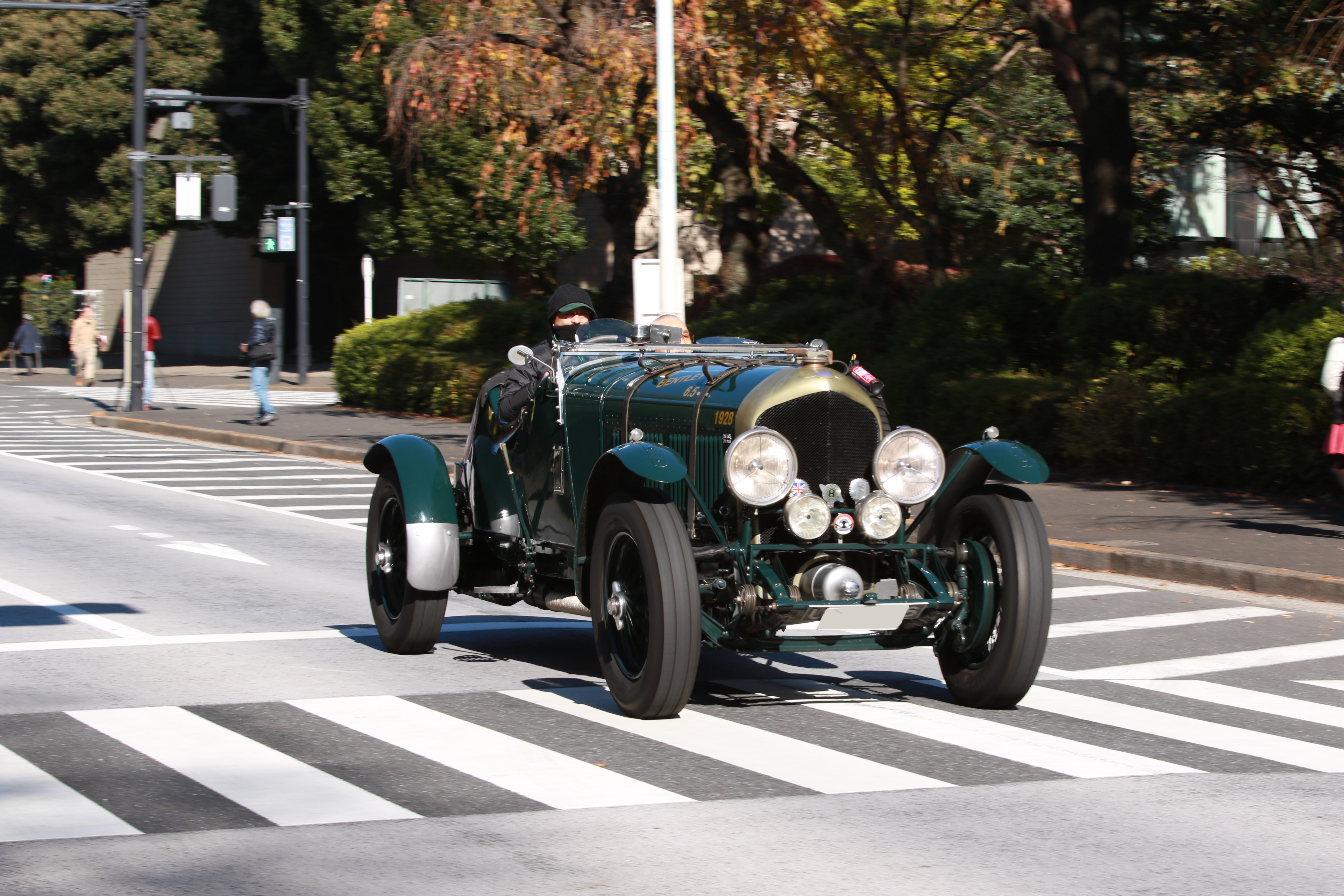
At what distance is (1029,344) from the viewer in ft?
65.2

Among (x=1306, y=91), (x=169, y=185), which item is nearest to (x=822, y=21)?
(x=1306, y=91)

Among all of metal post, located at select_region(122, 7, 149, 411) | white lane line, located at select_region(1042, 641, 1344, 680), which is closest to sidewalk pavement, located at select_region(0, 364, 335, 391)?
metal post, located at select_region(122, 7, 149, 411)

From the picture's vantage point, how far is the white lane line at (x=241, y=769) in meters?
5.27

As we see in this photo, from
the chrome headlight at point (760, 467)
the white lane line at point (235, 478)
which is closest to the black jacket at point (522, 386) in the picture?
the chrome headlight at point (760, 467)

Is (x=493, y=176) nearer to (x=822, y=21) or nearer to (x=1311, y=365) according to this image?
(x=822, y=21)

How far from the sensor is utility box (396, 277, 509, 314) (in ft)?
103

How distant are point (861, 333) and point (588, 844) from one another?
1751 centimetres

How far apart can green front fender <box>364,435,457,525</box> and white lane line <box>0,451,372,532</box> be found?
5474 millimetres

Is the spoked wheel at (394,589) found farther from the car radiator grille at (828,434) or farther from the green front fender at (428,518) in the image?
the car radiator grille at (828,434)

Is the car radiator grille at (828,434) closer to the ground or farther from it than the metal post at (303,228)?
closer to the ground

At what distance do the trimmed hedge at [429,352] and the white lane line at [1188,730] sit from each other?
61.8 feet

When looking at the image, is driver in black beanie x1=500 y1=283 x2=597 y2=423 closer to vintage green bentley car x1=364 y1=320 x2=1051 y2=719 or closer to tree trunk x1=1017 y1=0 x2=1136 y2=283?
vintage green bentley car x1=364 y1=320 x2=1051 y2=719

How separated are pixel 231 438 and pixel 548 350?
1661 cm

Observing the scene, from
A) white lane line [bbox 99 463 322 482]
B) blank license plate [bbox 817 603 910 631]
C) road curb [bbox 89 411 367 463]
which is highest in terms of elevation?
blank license plate [bbox 817 603 910 631]
